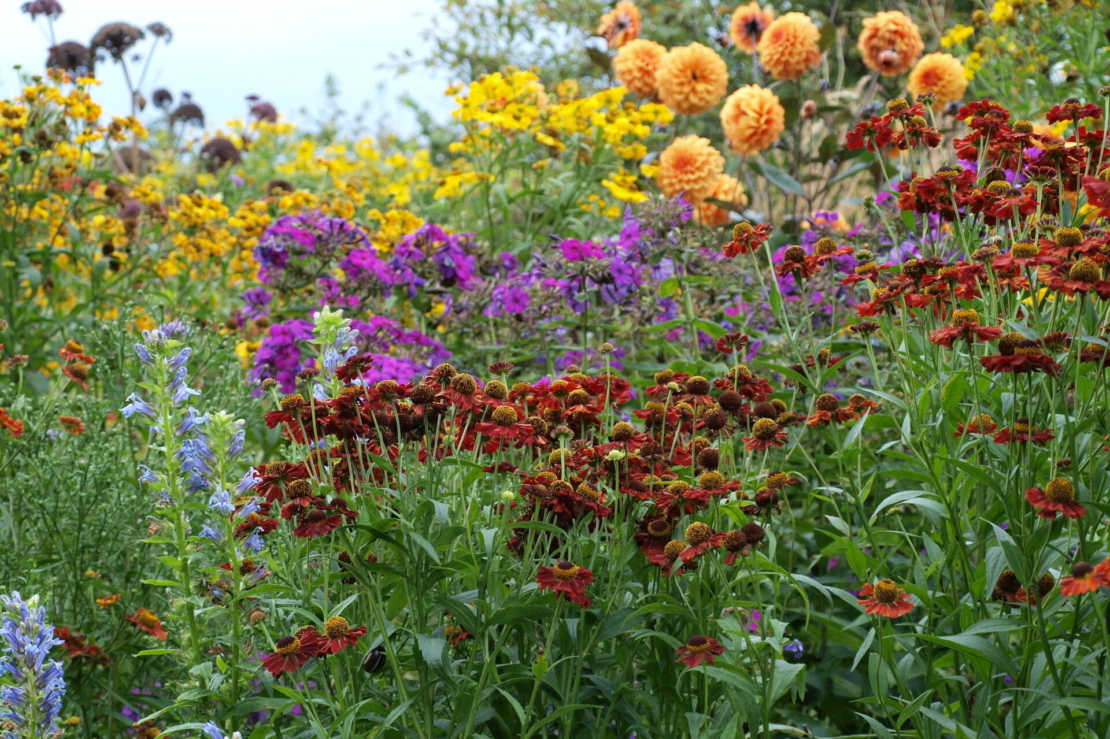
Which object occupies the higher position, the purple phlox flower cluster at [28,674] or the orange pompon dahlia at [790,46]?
the orange pompon dahlia at [790,46]

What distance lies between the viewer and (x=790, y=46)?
457 centimetres

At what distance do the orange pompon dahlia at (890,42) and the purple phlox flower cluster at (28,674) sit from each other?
414cm

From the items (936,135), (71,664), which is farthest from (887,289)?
(71,664)

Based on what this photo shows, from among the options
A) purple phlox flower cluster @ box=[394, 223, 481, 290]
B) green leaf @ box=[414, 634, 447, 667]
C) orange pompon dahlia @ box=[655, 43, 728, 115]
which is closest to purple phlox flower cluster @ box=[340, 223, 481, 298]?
purple phlox flower cluster @ box=[394, 223, 481, 290]

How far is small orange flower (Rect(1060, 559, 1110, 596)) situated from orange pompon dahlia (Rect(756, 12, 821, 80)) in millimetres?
3510

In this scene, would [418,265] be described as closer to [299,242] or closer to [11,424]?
[299,242]

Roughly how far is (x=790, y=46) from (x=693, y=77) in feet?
1.39

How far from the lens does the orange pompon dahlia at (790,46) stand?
14.9 ft

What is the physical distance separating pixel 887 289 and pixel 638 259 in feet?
5.44

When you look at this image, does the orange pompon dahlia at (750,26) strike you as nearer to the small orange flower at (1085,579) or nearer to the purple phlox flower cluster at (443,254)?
the purple phlox flower cluster at (443,254)

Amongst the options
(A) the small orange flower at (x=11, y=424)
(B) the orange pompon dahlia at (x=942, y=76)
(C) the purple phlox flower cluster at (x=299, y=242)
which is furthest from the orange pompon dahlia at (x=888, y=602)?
(B) the orange pompon dahlia at (x=942, y=76)

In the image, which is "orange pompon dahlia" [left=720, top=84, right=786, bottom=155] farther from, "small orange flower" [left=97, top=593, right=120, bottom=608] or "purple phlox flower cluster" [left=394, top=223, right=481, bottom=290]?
"small orange flower" [left=97, top=593, right=120, bottom=608]

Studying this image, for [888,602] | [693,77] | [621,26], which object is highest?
[621,26]

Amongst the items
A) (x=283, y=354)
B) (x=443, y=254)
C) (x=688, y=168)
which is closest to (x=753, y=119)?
(x=688, y=168)
